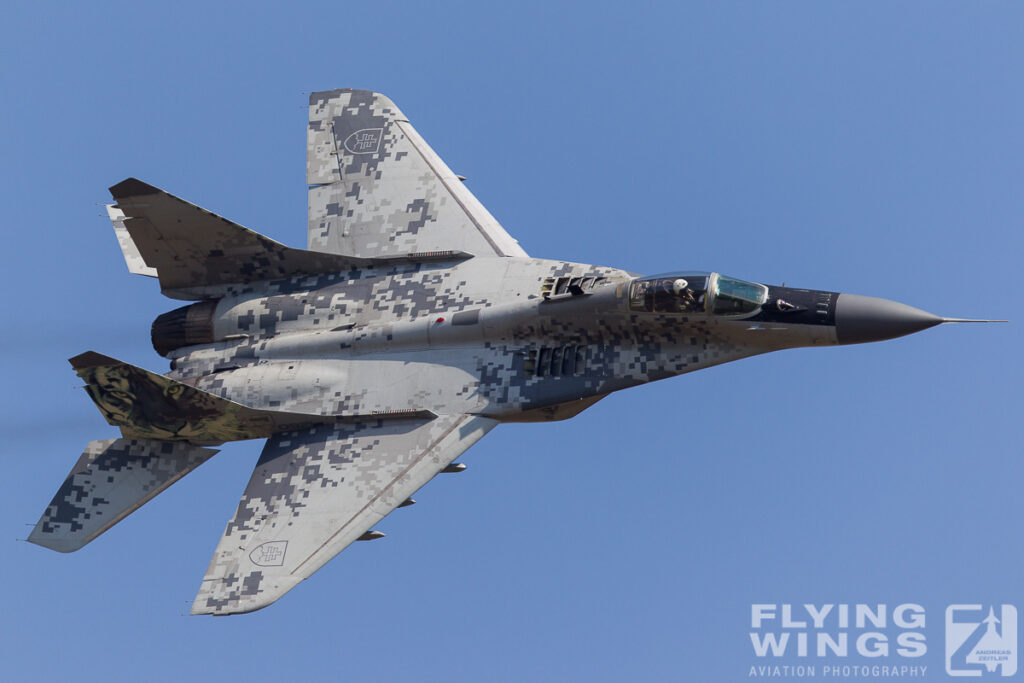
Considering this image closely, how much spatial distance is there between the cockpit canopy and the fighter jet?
26 mm

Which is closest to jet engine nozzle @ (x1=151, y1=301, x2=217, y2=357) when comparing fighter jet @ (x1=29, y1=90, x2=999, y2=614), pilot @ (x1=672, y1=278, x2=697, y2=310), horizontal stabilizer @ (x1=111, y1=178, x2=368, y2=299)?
fighter jet @ (x1=29, y1=90, x2=999, y2=614)

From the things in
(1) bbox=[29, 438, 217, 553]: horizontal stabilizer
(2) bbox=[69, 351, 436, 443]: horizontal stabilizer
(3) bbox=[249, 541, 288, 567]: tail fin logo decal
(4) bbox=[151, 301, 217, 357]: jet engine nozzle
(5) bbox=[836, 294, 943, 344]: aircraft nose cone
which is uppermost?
(4) bbox=[151, 301, 217, 357]: jet engine nozzle

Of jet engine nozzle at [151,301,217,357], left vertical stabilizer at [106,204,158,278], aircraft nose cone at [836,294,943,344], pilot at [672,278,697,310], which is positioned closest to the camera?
aircraft nose cone at [836,294,943,344]

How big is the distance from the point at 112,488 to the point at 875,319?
44.0ft

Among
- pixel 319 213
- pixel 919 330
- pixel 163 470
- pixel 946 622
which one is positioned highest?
pixel 319 213

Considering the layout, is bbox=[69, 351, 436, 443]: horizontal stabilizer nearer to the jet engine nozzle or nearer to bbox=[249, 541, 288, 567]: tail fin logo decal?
the jet engine nozzle

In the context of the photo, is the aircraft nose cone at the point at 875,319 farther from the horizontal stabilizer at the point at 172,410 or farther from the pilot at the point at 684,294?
the horizontal stabilizer at the point at 172,410

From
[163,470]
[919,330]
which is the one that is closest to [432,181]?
[163,470]

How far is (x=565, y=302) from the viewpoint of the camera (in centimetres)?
2788

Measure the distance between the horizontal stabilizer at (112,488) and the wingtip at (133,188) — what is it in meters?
4.39

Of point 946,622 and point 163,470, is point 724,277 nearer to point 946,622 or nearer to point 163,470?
point 946,622

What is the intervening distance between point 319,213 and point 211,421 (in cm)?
502

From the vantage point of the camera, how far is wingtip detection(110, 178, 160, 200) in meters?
30.4

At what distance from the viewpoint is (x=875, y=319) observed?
87.3ft
